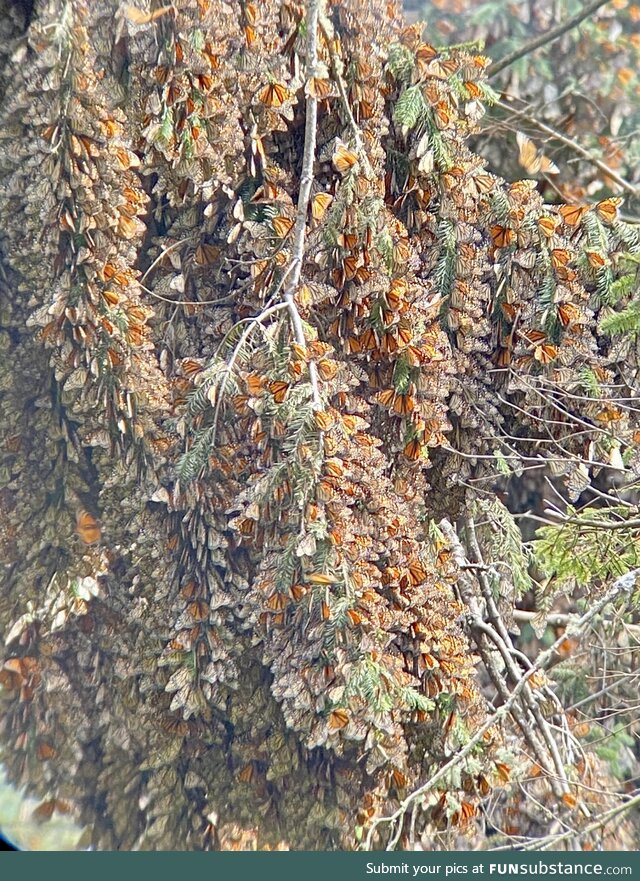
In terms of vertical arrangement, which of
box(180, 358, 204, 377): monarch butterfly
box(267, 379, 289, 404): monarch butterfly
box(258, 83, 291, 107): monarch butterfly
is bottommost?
box(267, 379, 289, 404): monarch butterfly

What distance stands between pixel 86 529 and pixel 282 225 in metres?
0.74

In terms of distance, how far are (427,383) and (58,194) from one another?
82cm

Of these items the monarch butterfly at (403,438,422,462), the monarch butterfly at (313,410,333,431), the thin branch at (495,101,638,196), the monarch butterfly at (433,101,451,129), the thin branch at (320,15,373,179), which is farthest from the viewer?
the thin branch at (495,101,638,196)

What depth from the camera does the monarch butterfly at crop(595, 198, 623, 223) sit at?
189 cm

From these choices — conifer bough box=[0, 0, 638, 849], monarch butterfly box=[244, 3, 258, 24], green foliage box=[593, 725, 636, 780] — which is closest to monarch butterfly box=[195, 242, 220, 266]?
conifer bough box=[0, 0, 638, 849]

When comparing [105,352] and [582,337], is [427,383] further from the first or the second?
[105,352]

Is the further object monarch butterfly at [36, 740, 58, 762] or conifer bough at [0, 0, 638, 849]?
monarch butterfly at [36, 740, 58, 762]

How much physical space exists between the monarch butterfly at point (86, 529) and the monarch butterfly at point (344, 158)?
873mm

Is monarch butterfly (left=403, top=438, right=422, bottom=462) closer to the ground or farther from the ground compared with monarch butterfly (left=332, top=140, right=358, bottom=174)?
closer to the ground

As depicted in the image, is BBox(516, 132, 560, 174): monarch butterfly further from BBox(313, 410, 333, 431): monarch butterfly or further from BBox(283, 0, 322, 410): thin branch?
BBox(313, 410, 333, 431): monarch butterfly

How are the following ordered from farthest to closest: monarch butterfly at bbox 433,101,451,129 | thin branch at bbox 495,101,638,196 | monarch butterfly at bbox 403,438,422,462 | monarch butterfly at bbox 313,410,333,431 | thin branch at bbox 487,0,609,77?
thin branch at bbox 495,101,638,196 < thin branch at bbox 487,0,609,77 < monarch butterfly at bbox 403,438,422,462 < monarch butterfly at bbox 433,101,451,129 < monarch butterfly at bbox 313,410,333,431

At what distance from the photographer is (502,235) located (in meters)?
1.88

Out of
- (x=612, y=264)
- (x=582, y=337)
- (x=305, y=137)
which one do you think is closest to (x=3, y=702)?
(x=305, y=137)

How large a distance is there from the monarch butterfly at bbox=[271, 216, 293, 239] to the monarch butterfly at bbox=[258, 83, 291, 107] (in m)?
0.21
